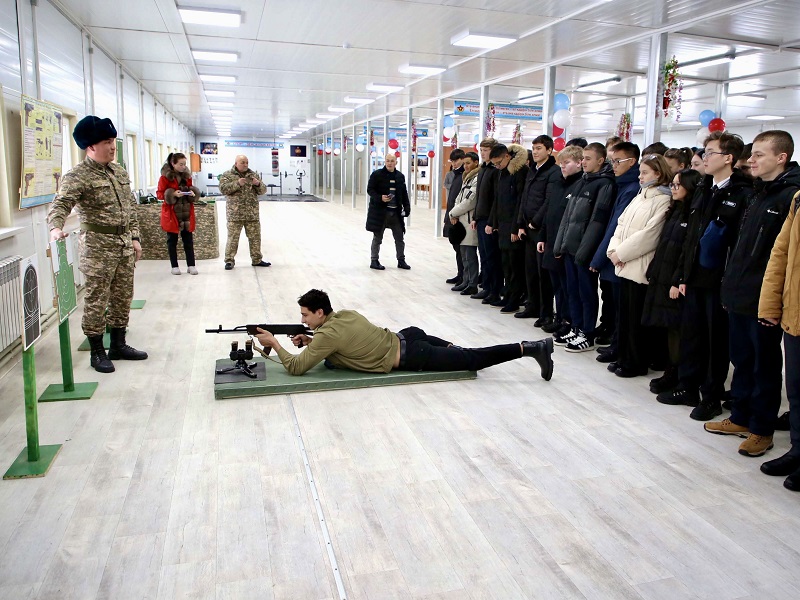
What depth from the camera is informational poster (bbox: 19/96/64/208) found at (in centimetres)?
531

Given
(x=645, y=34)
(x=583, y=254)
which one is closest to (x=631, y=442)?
(x=583, y=254)

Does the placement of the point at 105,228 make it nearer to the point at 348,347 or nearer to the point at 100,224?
the point at 100,224

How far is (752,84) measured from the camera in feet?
39.9

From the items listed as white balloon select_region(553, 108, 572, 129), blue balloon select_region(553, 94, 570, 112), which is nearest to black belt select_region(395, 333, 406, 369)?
white balloon select_region(553, 108, 572, 129)

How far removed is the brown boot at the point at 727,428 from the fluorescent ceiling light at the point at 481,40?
19.1 ft

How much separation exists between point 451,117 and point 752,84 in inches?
226

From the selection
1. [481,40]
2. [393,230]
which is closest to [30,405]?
[393,230]

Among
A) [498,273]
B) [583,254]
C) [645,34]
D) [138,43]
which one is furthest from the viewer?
[138,43]

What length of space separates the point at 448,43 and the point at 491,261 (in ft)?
11.5

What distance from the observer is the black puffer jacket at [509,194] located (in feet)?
20.1

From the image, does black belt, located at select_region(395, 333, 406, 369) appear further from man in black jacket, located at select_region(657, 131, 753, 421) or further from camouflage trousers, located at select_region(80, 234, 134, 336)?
camouflage trousers, located at select_region(80, 234, 134, 336)

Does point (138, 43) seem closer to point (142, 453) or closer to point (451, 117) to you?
point (451, 117)

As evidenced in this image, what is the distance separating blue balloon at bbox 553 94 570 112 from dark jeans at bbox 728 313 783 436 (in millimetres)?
6721

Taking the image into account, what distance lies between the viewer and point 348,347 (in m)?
4.06
